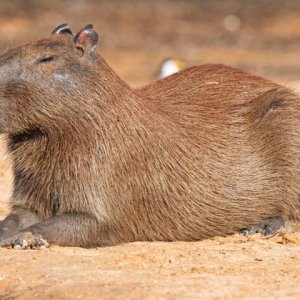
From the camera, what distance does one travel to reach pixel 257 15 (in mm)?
26500

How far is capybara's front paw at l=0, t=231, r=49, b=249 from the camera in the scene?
6.55 meters

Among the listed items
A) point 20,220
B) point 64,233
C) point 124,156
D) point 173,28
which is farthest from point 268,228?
point 173,28

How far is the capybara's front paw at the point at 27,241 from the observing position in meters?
6.55

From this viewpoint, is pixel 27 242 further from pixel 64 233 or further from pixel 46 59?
pixel 46 59

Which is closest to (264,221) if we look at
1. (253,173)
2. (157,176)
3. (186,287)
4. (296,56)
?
(253,173)

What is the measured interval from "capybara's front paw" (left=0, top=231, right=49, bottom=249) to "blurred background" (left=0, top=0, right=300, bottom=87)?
46.6 feet

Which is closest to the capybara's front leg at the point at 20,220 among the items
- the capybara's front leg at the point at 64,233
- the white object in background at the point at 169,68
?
the capybara's front leg at the point at 64,233

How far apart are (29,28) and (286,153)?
18008 millimetres

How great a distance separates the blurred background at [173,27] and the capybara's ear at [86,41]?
45.6 feet

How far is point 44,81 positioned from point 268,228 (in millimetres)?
1772

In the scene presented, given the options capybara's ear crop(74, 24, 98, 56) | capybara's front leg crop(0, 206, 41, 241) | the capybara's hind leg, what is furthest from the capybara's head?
the capybara's hind leg

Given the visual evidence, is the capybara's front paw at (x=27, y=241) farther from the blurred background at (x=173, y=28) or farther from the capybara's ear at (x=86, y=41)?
the blurred background at (x=173, y=28)

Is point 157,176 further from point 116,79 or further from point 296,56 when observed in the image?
point 296,56

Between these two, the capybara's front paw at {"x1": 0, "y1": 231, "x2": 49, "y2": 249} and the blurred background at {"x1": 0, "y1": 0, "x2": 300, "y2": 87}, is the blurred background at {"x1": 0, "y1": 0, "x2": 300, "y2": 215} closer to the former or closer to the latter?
the blurred background at {"x1": 0, "y1": 0, "x2": 300, "y2": 87}
